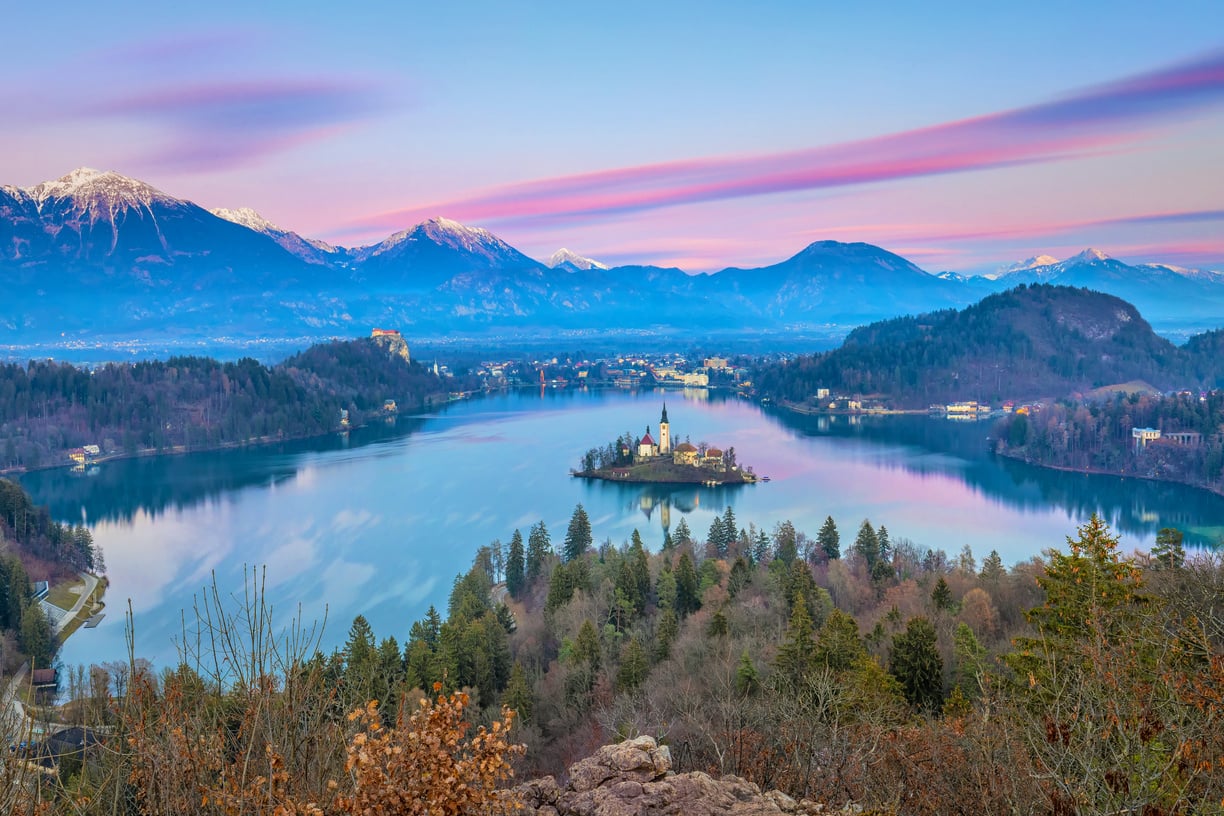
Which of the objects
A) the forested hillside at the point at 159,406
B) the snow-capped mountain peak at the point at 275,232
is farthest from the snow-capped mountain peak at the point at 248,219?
the forested hillside at the point at 159,406

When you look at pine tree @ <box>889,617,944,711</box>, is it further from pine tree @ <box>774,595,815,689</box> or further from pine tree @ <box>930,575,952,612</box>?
pine tree @ <box>930,575,952,612</box>

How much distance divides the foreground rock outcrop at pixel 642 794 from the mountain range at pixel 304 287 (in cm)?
11160

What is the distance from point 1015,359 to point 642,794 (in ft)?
178

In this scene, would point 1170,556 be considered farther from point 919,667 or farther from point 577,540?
point 577,540

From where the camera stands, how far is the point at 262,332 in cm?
11775

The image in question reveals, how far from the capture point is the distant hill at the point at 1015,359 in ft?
159

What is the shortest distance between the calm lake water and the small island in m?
0.79

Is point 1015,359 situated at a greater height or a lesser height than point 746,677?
greater

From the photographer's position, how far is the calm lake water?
52.2 ft

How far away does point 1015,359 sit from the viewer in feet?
168

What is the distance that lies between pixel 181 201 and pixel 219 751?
15816 cm

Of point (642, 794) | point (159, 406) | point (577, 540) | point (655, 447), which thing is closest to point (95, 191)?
point (159, 406)

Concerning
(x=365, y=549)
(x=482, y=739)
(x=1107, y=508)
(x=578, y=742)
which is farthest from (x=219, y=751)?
(x=1107, y=508)

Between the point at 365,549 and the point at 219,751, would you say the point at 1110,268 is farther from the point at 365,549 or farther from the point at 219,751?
the point at 219,751
